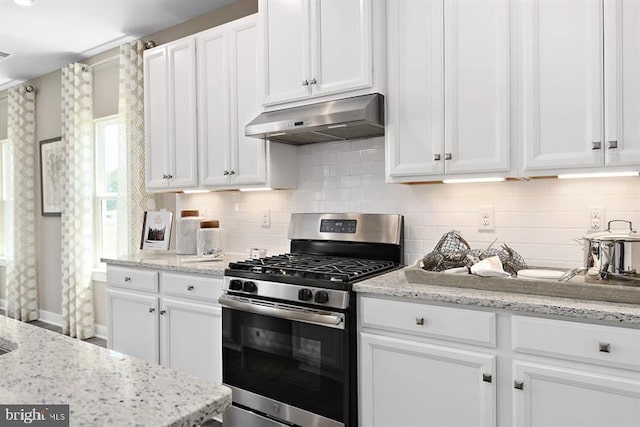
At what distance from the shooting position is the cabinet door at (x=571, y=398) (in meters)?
1.48

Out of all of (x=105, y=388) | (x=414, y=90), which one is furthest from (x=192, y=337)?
(x=105, y=388)

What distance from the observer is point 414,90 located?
2.21 meters

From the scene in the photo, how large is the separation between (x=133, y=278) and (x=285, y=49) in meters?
1.76

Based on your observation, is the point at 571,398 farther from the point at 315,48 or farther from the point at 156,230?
the point at 156,230

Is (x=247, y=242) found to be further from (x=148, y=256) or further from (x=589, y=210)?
(x=589, y=210)

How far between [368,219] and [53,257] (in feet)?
13.6

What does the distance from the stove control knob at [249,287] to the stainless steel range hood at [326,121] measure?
84 centimetres

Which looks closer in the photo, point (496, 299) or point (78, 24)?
point (496, 299)

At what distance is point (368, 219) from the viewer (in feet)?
8.64

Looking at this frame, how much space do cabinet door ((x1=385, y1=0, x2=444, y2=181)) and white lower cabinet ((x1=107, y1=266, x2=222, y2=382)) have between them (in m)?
1.23

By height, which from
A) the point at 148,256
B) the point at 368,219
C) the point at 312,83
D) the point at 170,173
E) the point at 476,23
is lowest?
the point at 148,256

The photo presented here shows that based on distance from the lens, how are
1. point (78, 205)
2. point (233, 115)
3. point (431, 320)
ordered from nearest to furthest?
point (431, 320), point (233, 115), point (78, 205)

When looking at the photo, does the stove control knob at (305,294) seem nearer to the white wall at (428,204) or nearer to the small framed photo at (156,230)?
the white wall at (428,204)

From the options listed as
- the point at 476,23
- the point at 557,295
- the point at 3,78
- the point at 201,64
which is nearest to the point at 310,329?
the point at 557,295
